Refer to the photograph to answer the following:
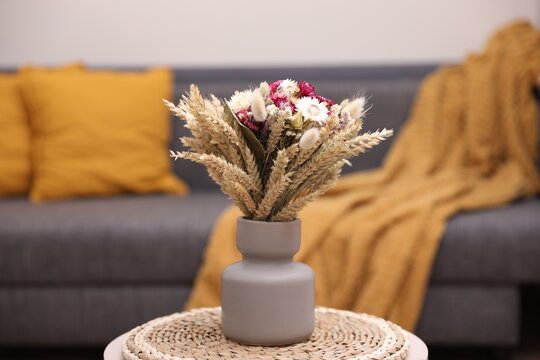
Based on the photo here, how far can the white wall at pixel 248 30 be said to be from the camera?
3109 mm

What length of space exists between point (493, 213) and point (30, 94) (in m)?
1.56

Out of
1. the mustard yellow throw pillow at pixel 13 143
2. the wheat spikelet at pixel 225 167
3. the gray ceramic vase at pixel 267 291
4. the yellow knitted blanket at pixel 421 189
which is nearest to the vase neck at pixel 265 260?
the gray ceramic vase at pixel 267 291

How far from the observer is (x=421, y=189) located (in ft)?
7.97

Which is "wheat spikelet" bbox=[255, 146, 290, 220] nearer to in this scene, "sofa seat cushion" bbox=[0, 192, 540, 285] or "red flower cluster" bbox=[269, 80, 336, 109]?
"red flower cluster" bbox=[269, 80, 336, 109]

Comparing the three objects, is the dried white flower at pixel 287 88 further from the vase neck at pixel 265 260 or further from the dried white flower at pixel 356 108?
the vase neck at pixel 265 260

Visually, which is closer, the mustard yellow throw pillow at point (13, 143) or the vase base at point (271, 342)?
the vase base at point (271, 342)

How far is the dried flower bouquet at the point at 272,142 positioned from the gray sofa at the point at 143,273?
3.11 feet

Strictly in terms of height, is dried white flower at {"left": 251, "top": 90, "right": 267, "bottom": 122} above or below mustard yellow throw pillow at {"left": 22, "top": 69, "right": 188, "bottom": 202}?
above

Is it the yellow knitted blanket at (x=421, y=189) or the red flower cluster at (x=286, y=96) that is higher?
the red flower cluster at (x=286, y=96)

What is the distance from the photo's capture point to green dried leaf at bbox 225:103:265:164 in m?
1.22

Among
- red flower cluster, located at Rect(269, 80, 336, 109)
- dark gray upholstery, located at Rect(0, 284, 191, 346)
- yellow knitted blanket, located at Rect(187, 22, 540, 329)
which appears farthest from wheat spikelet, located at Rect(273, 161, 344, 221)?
dark gray upholstery, located at Rect(0, 284, 191, 346)

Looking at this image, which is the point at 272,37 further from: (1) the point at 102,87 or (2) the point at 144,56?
(1) the point at 102,87

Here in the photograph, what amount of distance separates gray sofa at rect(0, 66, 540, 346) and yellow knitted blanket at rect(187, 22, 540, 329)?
0.07 meters

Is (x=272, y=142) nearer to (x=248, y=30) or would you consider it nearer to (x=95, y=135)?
(x=95, y=135)
